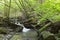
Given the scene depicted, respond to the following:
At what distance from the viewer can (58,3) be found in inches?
356

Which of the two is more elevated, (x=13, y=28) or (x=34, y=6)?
(x=34, y=6)

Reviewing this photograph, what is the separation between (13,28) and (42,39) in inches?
184

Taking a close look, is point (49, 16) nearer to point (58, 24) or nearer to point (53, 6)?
point (53, 6)

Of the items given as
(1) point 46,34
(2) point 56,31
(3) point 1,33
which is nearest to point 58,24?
(2) point 56,31

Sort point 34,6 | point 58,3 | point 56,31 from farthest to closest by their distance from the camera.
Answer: point 56,31
point 34,6
point 58,3

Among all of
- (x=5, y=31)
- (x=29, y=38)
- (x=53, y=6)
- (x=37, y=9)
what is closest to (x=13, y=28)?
(x=5, y=31)

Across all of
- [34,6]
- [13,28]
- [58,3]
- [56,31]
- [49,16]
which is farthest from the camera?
[13,28]

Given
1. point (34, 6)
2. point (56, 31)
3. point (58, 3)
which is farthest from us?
point (56, 31)

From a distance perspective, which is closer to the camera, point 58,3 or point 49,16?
point 58,3

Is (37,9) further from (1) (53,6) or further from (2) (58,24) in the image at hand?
(2) (58,24)

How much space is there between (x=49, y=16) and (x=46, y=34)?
126 cm

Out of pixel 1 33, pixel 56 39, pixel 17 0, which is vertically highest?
pixel 17 0

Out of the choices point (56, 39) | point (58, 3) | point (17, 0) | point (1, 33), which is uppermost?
point (17, 0)

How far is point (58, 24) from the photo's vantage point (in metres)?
13.2
